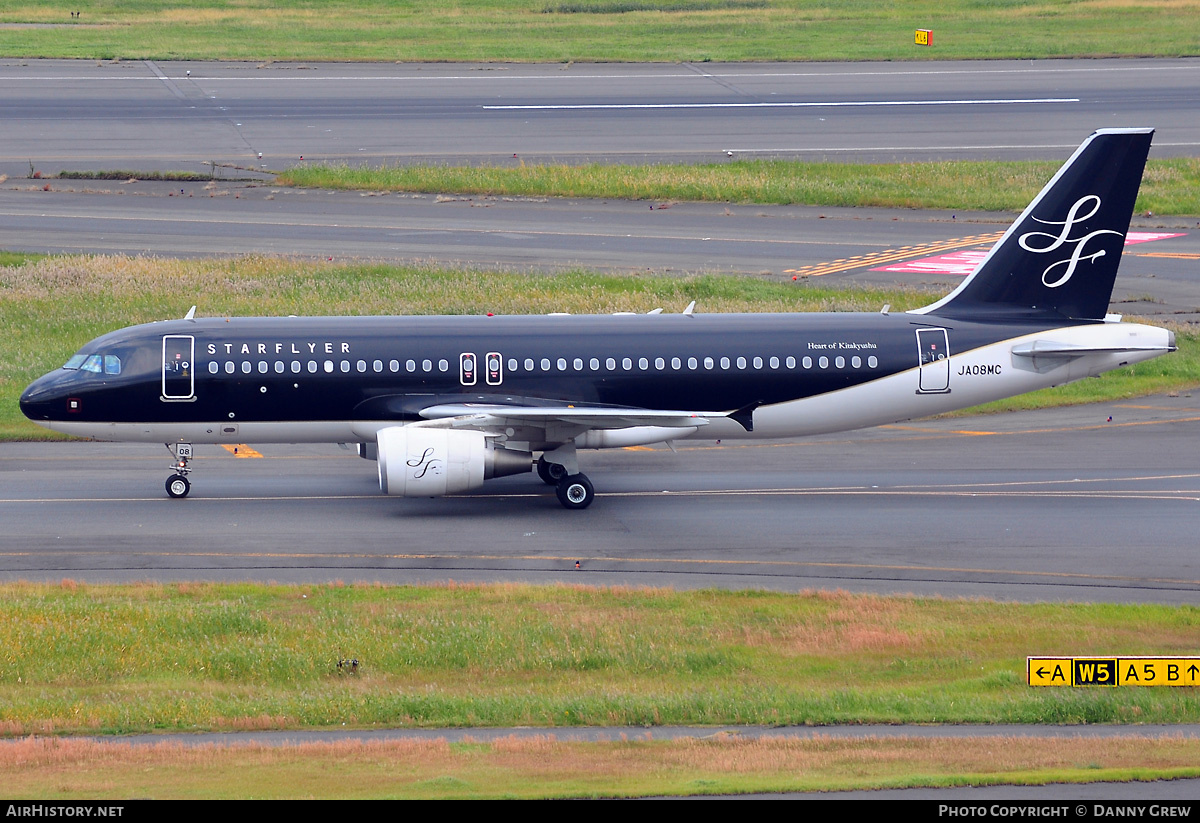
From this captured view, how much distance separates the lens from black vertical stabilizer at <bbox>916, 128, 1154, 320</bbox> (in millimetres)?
36188

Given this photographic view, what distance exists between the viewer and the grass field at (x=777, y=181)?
68.8 m

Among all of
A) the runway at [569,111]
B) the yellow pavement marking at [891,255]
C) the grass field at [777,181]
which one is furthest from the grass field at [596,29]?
the yellow pavement marking at [891,255]

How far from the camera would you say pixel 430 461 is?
3294cm

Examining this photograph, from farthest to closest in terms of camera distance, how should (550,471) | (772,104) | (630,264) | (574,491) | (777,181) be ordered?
(772,104) < (777,181) < (630,264) < (550,471) < (574,491)

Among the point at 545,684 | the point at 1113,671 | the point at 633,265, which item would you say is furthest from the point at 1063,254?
the point at 633,265

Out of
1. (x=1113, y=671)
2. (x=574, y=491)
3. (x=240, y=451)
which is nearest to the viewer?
(x=1113, y=671)

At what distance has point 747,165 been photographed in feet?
238

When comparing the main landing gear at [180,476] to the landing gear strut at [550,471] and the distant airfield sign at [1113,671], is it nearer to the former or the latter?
the landing gear strut at [550,471]

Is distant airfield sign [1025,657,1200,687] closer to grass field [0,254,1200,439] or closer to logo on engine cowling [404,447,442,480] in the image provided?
logo on engine cowling [404,447,442,480]

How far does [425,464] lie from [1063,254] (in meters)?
16.9

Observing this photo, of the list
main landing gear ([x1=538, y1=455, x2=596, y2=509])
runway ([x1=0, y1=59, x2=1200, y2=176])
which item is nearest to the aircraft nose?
main landing gear ([x1=538, y1=455, x2=596, y2=509])

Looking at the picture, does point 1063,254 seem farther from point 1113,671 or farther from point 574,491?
point 1113,671

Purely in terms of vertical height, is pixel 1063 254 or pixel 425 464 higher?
pixel 1063 254
